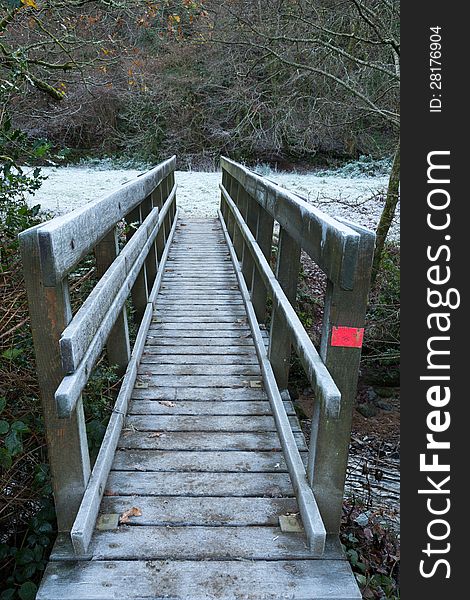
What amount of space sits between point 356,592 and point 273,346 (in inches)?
70.8

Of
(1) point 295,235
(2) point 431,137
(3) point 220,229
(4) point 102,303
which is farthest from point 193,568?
(3) point 220,229

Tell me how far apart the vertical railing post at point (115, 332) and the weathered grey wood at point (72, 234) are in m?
0.23

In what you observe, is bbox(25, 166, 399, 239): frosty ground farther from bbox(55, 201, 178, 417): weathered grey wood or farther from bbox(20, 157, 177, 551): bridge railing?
bbox(55, 201, 178, 417): weathered grey wood

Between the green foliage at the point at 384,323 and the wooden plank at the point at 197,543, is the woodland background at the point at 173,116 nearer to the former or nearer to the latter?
the green foliage at the point at 384,323

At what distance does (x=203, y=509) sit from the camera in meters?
2.43

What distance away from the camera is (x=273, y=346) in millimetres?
3611

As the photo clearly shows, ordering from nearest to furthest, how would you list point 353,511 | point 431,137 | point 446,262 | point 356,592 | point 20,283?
point 356,592, point 446,262, point 431,137, point 20,283, point 353,511

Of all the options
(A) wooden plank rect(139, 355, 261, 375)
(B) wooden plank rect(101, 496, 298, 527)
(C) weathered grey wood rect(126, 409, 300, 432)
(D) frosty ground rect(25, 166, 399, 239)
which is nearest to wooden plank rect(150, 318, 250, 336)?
(A) wooden plank rect(139, 355, 261, 375)

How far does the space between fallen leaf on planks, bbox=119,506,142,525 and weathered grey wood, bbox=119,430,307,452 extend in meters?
0.50

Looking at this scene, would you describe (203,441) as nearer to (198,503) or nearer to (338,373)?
(198,503)

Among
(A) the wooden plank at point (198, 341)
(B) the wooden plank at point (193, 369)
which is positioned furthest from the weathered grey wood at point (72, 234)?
(A) the wooden plank at point (198, 341)

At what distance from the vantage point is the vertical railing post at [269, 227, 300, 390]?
337cm

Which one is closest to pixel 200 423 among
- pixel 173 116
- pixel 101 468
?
pixel 101 468

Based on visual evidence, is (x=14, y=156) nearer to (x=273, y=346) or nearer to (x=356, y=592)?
(x=273, y=346)
